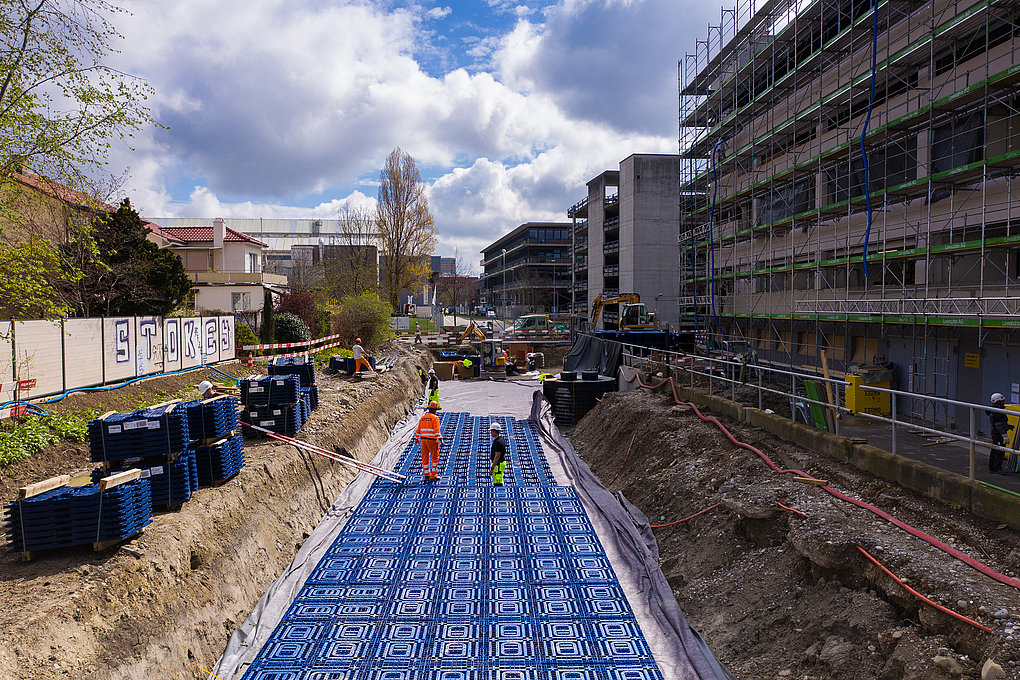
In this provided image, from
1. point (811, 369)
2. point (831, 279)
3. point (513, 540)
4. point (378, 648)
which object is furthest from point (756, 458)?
point (831, 279)

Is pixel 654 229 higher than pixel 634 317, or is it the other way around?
pixel 654 229

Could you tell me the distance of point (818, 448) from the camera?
10258 millimetres

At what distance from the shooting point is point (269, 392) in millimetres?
13008

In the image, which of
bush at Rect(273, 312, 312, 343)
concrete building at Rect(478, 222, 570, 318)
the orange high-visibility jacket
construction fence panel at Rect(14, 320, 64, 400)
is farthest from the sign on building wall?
concrete building at Rect(478, 222, 570, 318)

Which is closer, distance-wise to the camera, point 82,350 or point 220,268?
point 82,350

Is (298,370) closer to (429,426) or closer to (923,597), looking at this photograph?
(429,426)

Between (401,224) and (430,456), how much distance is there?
36077 mm

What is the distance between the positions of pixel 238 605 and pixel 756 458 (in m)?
8.39

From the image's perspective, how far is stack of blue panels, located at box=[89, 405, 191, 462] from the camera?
312 inches

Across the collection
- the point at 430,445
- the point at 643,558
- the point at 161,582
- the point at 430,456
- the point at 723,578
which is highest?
the point at 430,445

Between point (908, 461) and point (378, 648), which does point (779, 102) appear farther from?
point (378, 648)

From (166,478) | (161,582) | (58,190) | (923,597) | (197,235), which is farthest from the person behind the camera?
(197,235)

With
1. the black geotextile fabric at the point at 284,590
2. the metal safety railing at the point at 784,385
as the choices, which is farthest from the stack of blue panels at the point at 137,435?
the metal safety railing at the point at 784,385

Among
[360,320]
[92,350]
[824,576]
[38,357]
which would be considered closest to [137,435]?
[38,357]
